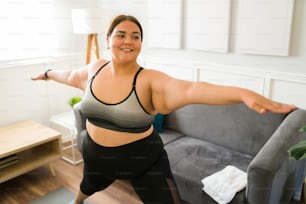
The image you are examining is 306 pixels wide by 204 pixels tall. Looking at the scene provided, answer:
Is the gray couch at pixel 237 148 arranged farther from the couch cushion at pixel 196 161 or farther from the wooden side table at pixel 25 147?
the wooden side table at pixel 25 147

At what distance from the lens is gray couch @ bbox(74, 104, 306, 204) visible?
1626mm

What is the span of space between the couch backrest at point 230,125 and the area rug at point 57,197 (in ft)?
3.71

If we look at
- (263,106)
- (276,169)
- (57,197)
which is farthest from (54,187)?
(263,106)

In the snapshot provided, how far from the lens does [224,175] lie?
192cm

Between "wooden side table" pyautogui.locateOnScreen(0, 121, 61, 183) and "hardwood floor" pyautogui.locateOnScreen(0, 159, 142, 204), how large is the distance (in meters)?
0.13

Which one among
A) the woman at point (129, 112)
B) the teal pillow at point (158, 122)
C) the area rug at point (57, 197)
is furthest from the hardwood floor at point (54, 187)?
the woman at point (129, 112)

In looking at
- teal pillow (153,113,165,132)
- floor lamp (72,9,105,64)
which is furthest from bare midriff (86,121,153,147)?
floor lamp (72,9,105,64)

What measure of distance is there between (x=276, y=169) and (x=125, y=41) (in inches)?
41.2

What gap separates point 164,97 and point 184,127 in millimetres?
1445

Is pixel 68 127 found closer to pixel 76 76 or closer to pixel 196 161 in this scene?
pixel 76 76

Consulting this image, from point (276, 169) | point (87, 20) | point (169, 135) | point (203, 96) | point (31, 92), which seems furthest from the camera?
point (31, 92)

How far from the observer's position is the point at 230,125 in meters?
2.41

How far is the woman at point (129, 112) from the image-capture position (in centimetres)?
134

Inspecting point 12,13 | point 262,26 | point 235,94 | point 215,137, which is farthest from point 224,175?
point 12,13
